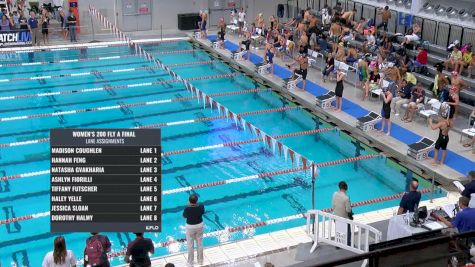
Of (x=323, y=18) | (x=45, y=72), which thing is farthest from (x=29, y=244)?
(x=323, y=18)

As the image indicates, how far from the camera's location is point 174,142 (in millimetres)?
13727

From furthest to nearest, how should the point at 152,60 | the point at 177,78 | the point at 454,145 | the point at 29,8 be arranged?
the point at 29,8 → the point at 152,60 → the point at 177,78 → the point at 454,145

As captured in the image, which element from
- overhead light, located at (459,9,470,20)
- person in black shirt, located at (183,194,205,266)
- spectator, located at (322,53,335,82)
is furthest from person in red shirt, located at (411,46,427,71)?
person in black shirt, located at (183,194,205,266)

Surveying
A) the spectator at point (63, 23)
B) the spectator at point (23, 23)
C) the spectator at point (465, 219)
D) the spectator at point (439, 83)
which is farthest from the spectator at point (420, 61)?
the spectator at point (23, 23)

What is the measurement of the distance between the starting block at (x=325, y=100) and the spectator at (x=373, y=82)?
42.1 inches

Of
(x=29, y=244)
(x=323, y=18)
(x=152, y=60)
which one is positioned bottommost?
(x=29, y=244)

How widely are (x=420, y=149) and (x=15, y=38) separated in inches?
613

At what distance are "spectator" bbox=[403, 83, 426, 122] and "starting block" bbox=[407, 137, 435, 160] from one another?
201cm

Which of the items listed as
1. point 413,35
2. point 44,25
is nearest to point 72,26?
point 44,25

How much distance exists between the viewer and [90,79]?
18.7m

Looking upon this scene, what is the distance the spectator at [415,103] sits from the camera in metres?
14.3

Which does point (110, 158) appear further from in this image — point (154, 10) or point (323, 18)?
point (154, 10)

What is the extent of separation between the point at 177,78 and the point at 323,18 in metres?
6.48

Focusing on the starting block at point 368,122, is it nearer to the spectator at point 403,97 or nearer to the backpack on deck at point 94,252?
the spectator at point 403,97
